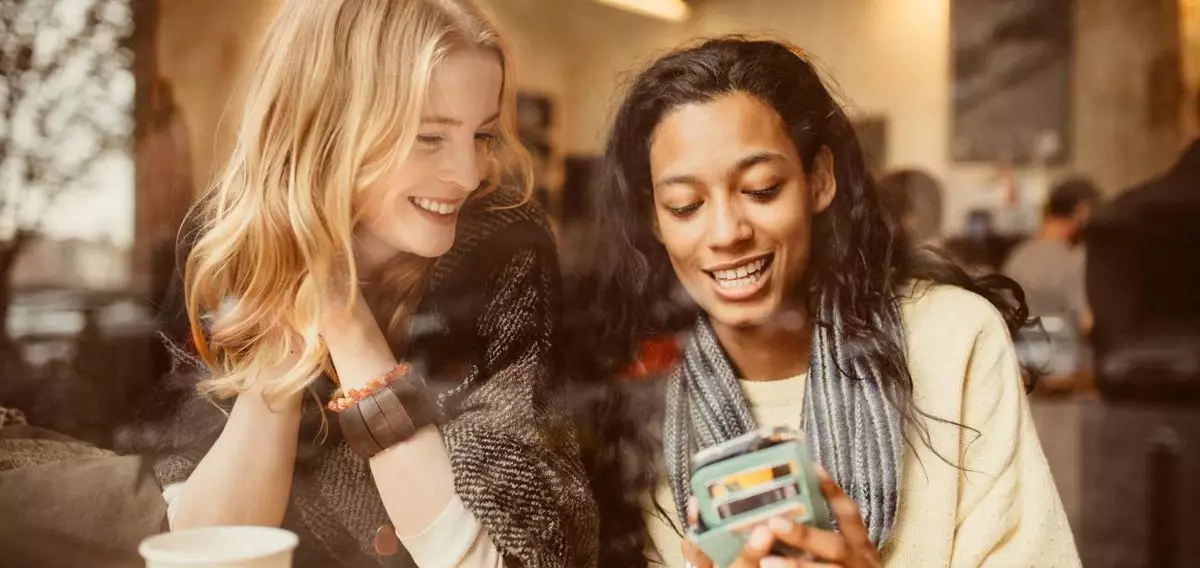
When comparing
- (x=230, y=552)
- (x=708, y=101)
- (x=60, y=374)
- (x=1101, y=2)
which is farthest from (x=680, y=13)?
(x=60, y=374)

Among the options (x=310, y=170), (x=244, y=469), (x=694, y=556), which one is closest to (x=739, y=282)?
(x=694, y=556)

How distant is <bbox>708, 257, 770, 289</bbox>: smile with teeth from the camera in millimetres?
1237

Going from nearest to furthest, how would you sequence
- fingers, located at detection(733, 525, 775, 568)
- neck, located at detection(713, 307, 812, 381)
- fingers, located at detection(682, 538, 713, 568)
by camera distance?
fingers, located at detection(733, 525, 775, 568)
fingers, located at detection(682, 538, 713, 568)
neck, located at detection(713, 307, 812, 381)

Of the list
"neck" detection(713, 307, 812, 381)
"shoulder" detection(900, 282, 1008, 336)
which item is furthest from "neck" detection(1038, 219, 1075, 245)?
"neck" detection(713, 307, 812, 381)

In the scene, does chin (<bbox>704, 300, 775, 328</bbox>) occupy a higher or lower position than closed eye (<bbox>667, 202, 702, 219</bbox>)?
lower

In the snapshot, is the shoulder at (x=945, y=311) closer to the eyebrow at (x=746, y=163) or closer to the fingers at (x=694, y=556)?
the eyebrow at (x=746, y=163)

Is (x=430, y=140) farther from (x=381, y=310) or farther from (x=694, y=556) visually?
(x=694, y=556)

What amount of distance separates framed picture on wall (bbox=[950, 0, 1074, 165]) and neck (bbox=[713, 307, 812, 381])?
33cm

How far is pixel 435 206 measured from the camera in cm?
124

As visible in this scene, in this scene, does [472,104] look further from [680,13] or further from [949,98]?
[949,98]

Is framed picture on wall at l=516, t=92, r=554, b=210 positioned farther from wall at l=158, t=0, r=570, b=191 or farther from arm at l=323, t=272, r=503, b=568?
arm at l=323, t=272, r=503, b=568

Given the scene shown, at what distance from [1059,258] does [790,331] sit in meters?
0.41

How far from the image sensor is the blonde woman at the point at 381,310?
1.21 meters

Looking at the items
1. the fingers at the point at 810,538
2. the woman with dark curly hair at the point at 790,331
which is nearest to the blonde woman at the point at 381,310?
the woman with dark curly hair at the point at 790,331
